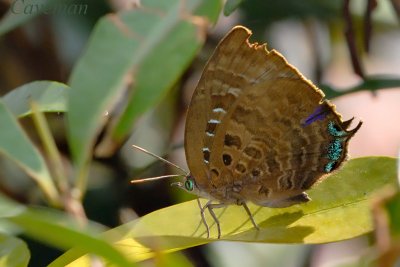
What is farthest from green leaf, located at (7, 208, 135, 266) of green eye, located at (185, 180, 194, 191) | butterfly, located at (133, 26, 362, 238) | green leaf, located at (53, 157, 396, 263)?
green eye, located at (185, 180, 194, 191)

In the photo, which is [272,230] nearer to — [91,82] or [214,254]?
[91,82]

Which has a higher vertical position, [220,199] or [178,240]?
[220,199]

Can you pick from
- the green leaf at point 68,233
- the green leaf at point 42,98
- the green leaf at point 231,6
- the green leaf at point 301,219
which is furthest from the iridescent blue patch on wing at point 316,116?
the green leaf at point 68,233

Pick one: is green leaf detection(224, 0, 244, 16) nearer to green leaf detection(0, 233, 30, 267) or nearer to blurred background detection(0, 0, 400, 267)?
blurred background detection(0, 0, 400, 267)

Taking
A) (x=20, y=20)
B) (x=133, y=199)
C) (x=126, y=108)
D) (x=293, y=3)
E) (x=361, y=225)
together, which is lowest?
(x=361, y=225)

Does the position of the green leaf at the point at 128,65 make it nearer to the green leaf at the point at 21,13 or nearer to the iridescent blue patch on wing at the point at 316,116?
the iridescent blue patch on wing at the point at 316,116

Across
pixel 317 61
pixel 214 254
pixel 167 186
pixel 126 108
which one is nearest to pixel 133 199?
pixel 167 186

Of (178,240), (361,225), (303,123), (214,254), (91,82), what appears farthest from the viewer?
(214,254)
